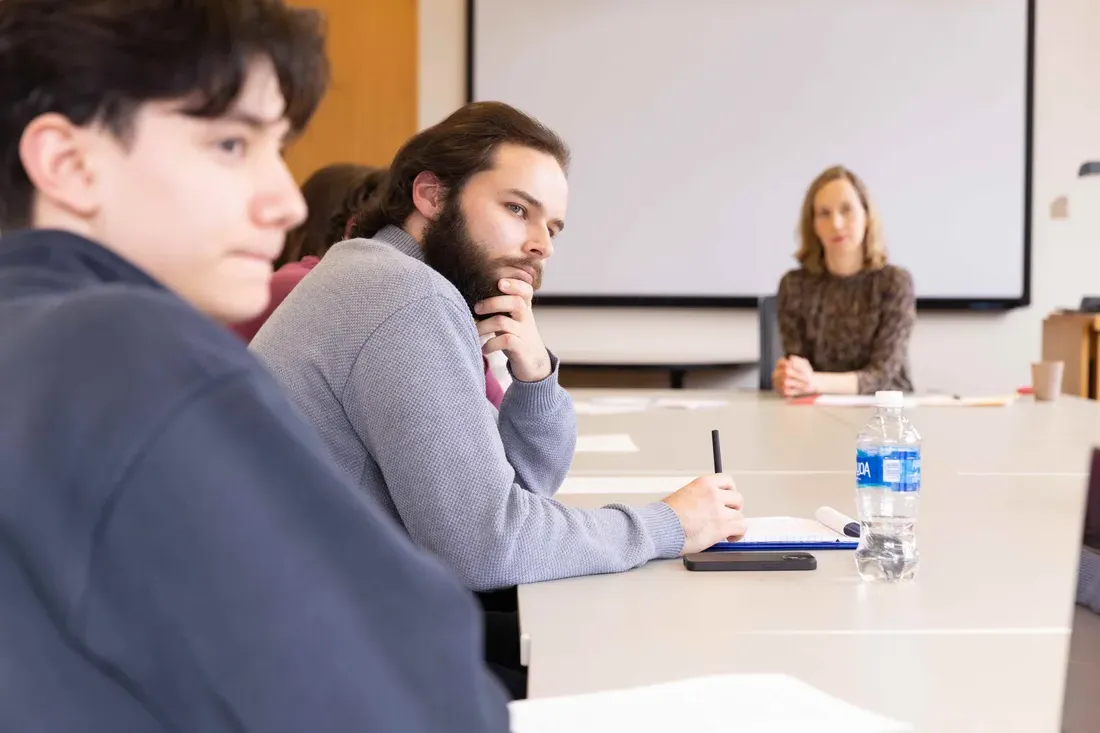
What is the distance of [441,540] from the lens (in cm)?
124

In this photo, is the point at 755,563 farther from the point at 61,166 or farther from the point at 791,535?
the point at 61,166

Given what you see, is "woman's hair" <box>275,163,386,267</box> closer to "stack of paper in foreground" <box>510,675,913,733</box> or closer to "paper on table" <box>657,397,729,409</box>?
"paper on table" <box>657,397,729,409</box>

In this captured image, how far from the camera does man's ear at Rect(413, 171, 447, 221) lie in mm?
1761

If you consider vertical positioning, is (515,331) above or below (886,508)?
above

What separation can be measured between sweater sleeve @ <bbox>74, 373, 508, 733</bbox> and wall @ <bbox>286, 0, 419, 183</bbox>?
5.06 meters

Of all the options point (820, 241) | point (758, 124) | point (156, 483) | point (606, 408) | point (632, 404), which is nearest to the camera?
point (156, 483)

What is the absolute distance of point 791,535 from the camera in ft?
5.08

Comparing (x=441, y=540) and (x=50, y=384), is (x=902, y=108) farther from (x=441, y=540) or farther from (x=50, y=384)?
(x=50, y=384)

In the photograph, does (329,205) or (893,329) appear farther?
(893,329)

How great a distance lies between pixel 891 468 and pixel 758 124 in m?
4.25

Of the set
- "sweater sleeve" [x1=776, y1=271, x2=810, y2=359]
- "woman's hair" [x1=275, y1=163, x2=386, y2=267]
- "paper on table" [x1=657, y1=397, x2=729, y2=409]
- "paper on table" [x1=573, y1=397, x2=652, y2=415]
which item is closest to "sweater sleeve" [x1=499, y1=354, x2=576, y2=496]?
"woman's hair" [x1=275, y1=163, x2=386, y2=267]

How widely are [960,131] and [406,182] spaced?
4.26 m

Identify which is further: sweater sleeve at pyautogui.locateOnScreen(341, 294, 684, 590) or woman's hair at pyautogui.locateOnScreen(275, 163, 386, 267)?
woman's hair at pyautogui.locateOnScreen(275, 163, 386, 267)

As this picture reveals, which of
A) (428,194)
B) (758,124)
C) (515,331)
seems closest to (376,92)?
(758,124)
